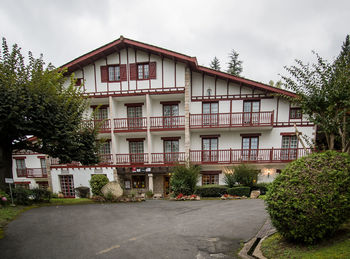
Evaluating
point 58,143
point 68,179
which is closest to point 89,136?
point 58,143

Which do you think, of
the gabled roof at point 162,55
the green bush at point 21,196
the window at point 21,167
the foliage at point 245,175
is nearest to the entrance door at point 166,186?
the foliage at point 245,175

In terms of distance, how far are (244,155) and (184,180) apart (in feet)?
20.3

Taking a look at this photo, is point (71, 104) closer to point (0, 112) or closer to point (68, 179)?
point (0, 112)

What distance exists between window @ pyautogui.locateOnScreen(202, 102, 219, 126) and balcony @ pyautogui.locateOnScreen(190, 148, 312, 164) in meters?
2.69

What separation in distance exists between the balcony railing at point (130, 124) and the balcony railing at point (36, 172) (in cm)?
→ 1484

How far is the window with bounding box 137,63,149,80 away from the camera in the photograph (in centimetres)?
1631

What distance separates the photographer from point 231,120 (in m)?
15.9

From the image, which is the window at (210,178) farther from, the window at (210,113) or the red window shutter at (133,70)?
the red window shutter at (133,70)

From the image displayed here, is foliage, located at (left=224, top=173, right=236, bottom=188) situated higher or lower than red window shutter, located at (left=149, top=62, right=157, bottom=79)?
lower

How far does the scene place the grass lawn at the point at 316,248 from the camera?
156 inches

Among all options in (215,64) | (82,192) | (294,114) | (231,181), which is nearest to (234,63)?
(215,64)

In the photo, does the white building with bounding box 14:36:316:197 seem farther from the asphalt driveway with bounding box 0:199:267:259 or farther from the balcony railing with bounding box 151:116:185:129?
the asphalt driveway with bounding box 0:199:267:259

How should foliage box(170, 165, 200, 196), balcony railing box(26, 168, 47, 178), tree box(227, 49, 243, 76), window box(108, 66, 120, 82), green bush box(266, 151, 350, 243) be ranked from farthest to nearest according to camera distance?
tree box(227, 49, 243, 76)
balcony railing box(26, 168, 47, 178)
window box(108, 66, 120, 82)
foliage box(170, 165, 200, 196)
green bush box(266, 151, 350, 243)

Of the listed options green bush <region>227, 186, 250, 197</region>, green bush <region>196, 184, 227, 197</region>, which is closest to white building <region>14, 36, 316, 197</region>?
green bush <region>196, 184, 227, 197</region>
